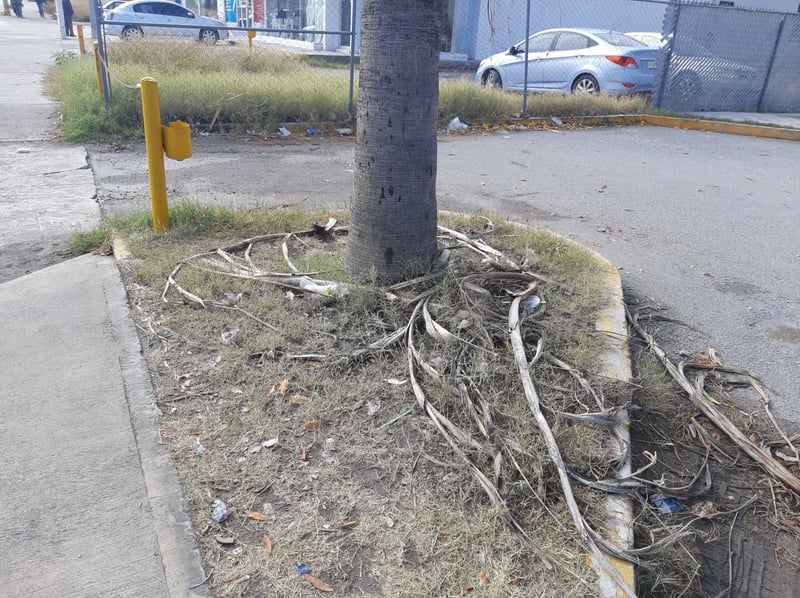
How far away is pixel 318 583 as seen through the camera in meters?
2.38

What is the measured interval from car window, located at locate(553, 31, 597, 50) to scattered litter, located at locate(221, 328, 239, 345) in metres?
12.2

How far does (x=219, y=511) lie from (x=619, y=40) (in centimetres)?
1362

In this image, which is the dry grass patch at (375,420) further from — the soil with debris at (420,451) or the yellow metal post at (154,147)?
the yellow metal post at (154,147)

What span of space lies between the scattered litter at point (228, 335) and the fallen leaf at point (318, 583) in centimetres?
164

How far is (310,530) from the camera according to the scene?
2.60m

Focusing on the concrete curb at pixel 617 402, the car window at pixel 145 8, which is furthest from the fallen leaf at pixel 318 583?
the car window at pixel 145 8

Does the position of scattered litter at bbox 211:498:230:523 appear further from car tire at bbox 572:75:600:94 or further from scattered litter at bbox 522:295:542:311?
car tire at bbox 572:75:600:94

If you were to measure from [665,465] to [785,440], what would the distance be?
665 millimetres

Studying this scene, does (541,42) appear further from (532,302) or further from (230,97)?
(532,302)

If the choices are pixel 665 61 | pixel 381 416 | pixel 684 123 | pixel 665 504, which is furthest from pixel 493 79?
pixel 665 504

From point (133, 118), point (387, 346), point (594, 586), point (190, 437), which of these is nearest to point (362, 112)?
point (387, 346)

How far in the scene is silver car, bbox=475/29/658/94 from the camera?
1356cm

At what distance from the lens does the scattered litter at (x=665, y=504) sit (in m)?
2.84

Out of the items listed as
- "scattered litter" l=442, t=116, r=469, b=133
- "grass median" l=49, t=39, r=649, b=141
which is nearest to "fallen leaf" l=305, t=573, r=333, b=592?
"grass median" l=49, t=39, r=649, b=141
